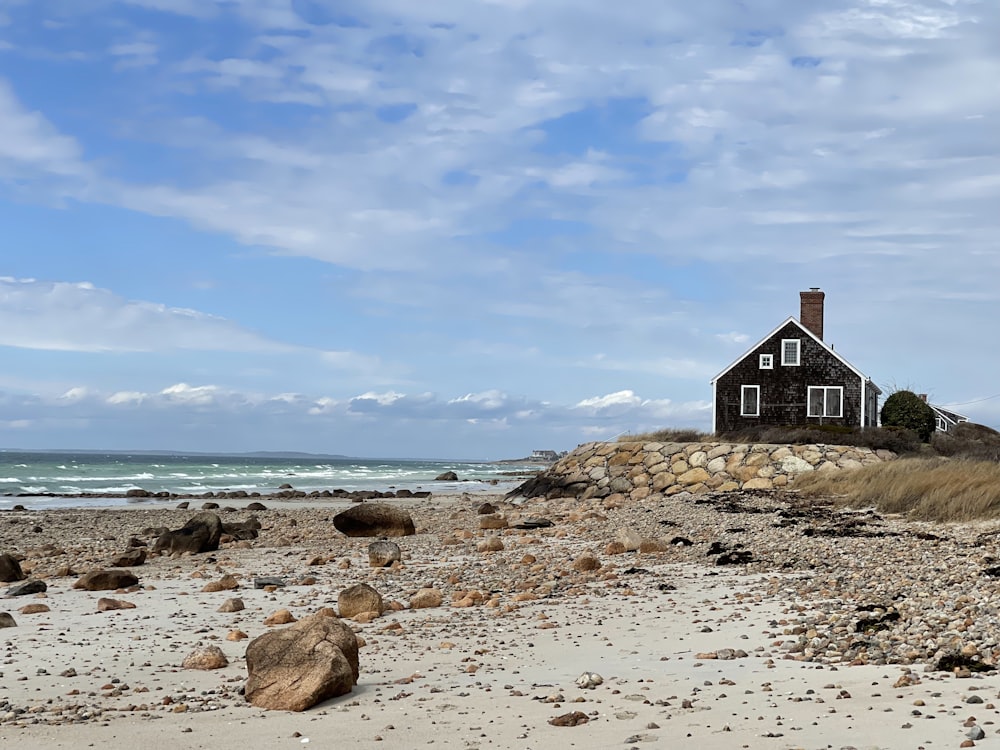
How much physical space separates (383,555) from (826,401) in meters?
29.8

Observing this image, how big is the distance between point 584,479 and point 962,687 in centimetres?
2496

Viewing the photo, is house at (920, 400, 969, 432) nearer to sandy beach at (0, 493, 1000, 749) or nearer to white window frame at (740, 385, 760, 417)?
white window frame at (740, 385, 760, 417)

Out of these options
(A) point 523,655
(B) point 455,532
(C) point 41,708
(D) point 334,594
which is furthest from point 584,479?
(C) point 41,708

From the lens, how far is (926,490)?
1678 centimetres

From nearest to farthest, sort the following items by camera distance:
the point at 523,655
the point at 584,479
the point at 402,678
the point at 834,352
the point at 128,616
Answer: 1. the point at 402,678
2. the point at 523,655
3. the point at 128,616
4. the point at 584,479
5. the point at 834,352

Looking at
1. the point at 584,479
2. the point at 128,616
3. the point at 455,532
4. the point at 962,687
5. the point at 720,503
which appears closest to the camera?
the point at 962,687

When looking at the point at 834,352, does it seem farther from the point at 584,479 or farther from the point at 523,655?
the point at 523,655

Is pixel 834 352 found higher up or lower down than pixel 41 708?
higher up

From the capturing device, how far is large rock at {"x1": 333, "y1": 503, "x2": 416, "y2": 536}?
64.7 feet

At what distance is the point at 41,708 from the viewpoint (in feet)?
21.0

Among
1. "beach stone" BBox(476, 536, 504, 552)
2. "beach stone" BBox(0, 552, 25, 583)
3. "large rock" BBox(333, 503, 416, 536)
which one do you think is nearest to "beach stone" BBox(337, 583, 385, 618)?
"beach stone" BBox(476, 536, 504, 552)

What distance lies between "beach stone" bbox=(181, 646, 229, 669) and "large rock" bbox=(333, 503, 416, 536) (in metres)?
12.1

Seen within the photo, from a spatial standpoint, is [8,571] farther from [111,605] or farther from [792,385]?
[792,385]

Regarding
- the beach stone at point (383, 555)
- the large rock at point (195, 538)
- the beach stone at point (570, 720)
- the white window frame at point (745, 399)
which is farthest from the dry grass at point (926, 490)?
the white window frame at point (745, 399)
